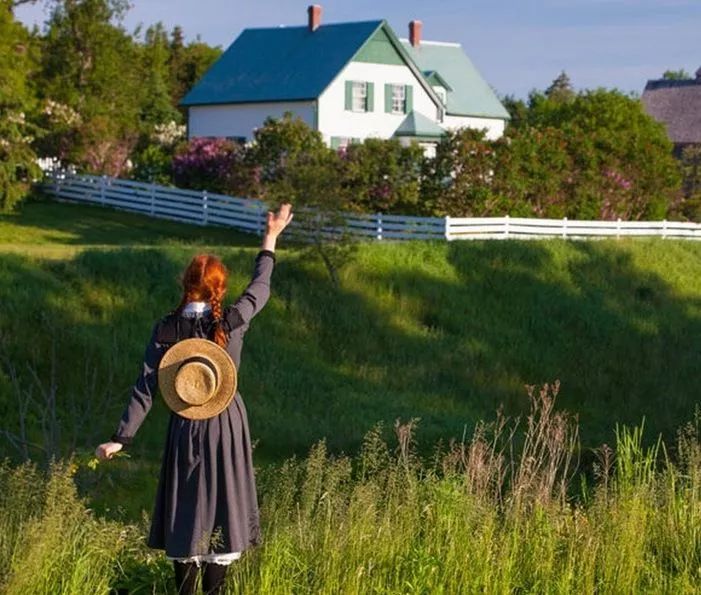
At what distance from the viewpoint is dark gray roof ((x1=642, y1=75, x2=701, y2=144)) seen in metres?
77.3

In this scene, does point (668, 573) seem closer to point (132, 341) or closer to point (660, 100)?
point (132, 341)

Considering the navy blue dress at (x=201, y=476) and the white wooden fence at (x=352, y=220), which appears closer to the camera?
the navy blue dress at (x=201, y=476)

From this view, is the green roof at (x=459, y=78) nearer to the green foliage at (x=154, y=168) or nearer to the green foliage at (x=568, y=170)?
the green foliage at (x=568, y=170)

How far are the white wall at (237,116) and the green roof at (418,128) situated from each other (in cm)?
375

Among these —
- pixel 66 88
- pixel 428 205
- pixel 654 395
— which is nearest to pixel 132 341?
pixel 654 395

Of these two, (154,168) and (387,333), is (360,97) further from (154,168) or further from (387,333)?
(387,333)

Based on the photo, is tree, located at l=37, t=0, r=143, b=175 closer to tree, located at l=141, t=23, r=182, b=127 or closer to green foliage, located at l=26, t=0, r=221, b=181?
green foliage, located at l=26, t=0, r=221, b=181

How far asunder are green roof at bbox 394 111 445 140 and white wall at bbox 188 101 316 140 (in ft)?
12.3

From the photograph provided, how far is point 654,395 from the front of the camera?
2542 centimetres

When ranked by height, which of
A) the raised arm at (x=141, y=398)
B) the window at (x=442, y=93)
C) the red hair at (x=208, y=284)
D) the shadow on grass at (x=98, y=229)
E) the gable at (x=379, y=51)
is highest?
the gable at (x=379, y=51)

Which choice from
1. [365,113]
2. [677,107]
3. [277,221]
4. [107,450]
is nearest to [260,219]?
[365,113]

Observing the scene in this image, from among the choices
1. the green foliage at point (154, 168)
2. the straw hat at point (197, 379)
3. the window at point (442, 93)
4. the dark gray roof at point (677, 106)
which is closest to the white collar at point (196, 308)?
the straw hat at point (197, 379)

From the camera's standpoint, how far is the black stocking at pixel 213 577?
21.4ft

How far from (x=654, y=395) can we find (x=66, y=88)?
25857 millimetres
